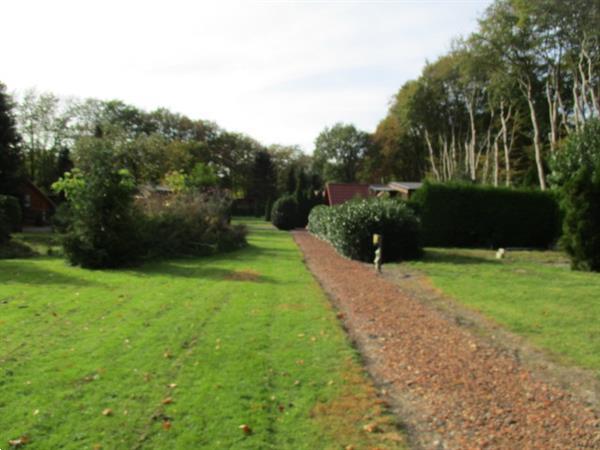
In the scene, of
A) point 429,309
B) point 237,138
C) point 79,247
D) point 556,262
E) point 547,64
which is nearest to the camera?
point 429,309

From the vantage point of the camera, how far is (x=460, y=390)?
516cm

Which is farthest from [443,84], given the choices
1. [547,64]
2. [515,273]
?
[515,273]

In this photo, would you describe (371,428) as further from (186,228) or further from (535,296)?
(186,228)

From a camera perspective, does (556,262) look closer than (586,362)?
No

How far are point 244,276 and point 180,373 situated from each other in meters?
8.26

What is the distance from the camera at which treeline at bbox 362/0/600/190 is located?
1217 inches

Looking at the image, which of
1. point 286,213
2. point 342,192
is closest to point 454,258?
point 342,192

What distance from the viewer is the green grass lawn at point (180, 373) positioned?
13.1 feet

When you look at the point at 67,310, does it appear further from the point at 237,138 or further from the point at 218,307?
the point at 237,138

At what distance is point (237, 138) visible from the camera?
230 ft

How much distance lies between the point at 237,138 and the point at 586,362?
66.7m

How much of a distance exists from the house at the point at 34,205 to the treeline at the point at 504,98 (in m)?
35.5

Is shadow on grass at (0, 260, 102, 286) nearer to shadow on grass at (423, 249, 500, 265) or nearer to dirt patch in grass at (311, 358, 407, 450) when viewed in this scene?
dirt patch in grass at (311, 358, 407, 450)

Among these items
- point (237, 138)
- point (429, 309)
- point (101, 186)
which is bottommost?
point (429, 309)
